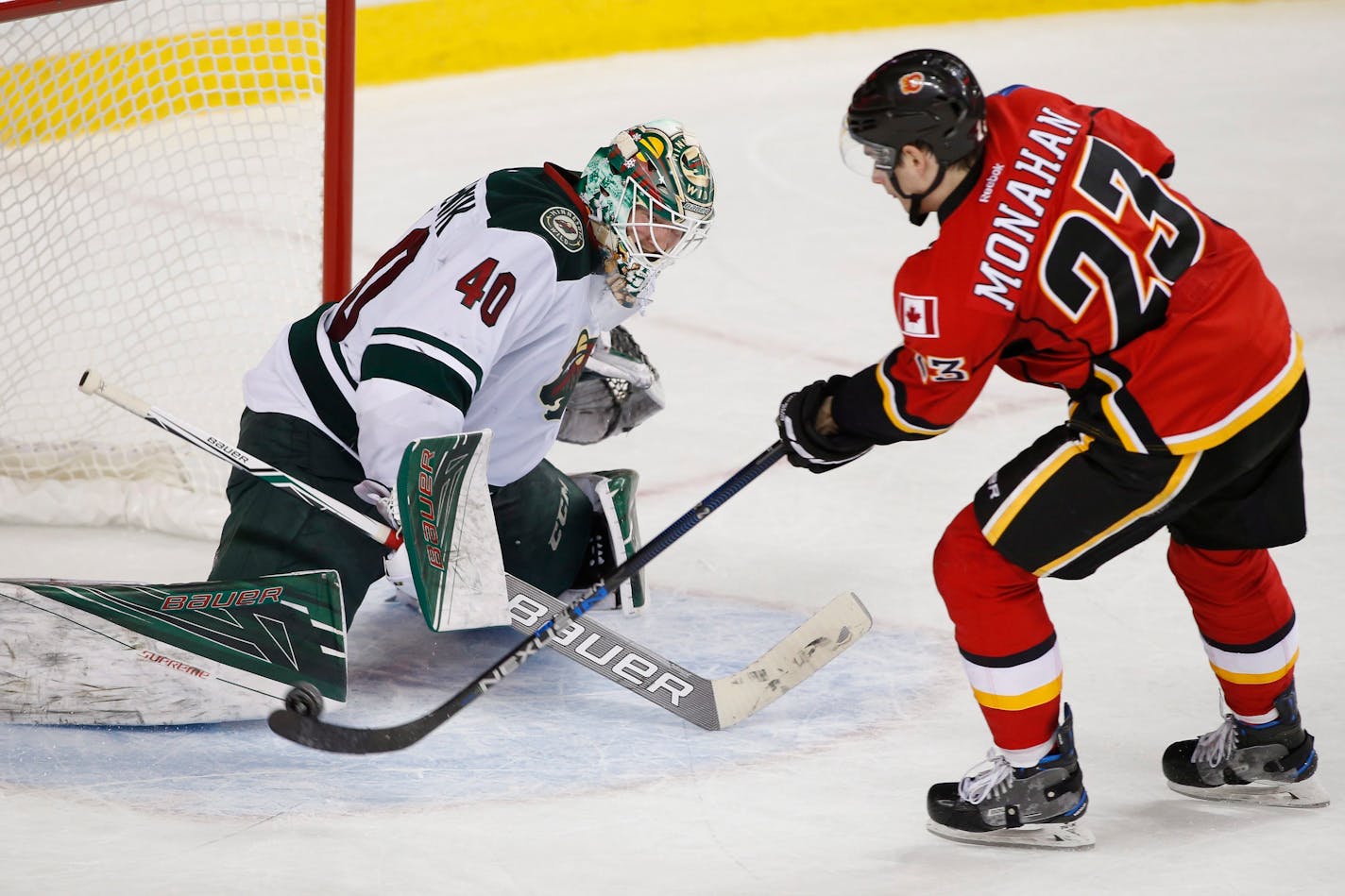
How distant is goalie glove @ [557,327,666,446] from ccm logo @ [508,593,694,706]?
52 centimetres

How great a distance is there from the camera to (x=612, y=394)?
2.95 metres

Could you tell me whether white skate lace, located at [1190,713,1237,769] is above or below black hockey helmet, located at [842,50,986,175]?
below

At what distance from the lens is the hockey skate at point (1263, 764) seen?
2225mm

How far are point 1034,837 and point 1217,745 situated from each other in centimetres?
32

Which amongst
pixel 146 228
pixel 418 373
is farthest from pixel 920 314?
pixel 146 228

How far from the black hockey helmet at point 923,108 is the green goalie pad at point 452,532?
2.14ft

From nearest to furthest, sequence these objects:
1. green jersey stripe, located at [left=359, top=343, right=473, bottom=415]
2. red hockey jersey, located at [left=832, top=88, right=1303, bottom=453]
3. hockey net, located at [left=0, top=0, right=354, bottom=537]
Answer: red hockey jersey, located at [left=832, top=88, right=1303, bottom=453] → green jersey stripe, located at [left=359, top=343, right=473, bottom=415] → hockey net, located at [left=0, top=0, right=354, bottom=537]

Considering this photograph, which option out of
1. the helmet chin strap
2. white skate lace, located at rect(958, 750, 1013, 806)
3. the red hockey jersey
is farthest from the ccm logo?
the helmet chin strap

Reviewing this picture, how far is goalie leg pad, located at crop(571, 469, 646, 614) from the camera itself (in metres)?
2.83

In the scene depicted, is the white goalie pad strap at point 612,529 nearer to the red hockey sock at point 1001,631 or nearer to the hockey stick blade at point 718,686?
the hockey stick blade at point 718,686

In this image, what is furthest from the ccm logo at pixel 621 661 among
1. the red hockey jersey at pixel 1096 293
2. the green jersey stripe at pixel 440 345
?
the red hockey jersey at pixel 1096 293

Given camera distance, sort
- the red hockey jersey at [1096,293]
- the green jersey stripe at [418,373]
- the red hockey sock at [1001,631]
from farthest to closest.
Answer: the green jersey stripe at [418,373] < the red hockey sock at [1001,631] < the red hockey jersey at [1096,293]

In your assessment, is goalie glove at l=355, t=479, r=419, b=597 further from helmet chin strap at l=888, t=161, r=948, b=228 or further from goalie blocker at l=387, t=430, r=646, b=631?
helmet chin strap at l=888, t=161, r=948, b=228

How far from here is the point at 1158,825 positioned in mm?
2184
